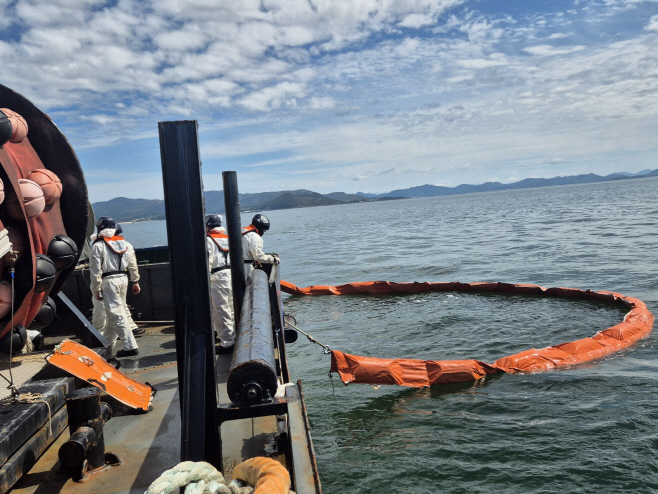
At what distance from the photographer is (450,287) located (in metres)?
16.5

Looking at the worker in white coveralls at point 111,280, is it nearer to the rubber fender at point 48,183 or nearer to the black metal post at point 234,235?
the rubber fender at point 48,183

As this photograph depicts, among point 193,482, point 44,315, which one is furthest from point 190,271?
point 44,315

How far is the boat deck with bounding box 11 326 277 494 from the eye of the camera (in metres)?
3.68

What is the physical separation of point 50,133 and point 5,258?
6.03 ft

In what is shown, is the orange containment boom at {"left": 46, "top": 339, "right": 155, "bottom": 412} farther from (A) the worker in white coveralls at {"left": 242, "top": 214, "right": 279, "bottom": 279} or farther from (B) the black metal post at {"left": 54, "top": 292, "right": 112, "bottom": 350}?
(A) the worker in white coveralls at {"left": 242, "top": 214, "right": 279, "bottom": 279}

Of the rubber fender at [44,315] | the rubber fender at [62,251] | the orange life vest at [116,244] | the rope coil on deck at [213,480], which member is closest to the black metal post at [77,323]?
the rubber fender at [44,315]

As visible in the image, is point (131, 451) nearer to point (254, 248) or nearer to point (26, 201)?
point (26, 201)

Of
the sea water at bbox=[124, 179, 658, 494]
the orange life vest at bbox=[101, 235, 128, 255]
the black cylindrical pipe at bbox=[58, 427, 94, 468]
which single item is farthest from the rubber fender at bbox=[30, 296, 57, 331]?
the sea water at bbox=[124, 179, 658, 494]

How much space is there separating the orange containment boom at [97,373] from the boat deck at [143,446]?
14cm

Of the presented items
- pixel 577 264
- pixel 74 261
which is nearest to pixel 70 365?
pixel 74 261

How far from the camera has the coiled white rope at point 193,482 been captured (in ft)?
8.43

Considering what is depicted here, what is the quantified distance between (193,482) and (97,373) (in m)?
2.53

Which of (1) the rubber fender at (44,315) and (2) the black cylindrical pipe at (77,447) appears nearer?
(2) the black cylindrical pipe at (77,447)

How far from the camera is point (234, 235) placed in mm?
5566
